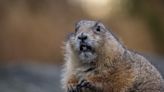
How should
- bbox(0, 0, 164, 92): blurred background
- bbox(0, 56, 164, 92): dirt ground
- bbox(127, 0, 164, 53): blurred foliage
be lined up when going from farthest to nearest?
1. bbox(127, 0, 164, 53): blurred foliage
2. bbox(0, 0, 164, 92): blurred background
3. bbox(0, 56, 164, 92): dirt ground

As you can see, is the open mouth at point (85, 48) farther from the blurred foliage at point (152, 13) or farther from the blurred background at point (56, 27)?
the blurred foliage at point (152, 13)

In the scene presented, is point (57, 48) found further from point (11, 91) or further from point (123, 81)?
point (123, 81)

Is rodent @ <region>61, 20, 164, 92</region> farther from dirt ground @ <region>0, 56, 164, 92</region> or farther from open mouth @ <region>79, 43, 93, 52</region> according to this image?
dirt ground @ <region>0, 56, 164, 92</region>

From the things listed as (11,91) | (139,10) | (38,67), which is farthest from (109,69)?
(139,10)

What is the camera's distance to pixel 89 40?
12109mm

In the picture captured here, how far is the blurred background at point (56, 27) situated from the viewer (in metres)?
28.4

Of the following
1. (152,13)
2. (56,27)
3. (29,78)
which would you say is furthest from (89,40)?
(152,13)

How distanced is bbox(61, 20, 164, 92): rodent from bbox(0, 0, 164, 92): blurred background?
1020 centimetres

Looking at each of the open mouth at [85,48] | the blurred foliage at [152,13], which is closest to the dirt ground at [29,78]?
the open mouth at [85,48]

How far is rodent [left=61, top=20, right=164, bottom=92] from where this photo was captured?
12.3 metres

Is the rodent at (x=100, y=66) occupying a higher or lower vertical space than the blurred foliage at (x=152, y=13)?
lower

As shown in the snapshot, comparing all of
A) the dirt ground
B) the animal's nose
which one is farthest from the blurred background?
the animal's nose

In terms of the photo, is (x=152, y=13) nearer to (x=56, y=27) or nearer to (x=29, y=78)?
(x=56, y=27)

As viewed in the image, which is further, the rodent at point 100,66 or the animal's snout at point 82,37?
the rodent at point 100,66
